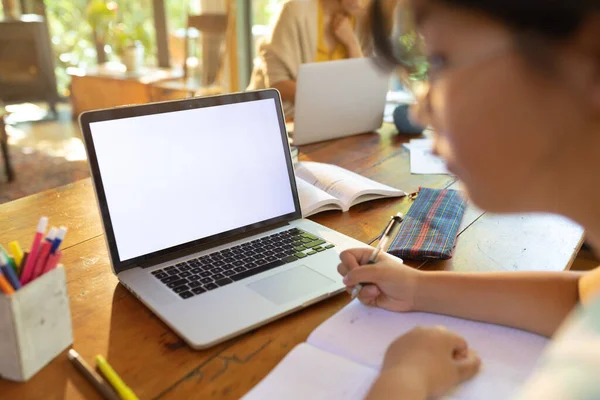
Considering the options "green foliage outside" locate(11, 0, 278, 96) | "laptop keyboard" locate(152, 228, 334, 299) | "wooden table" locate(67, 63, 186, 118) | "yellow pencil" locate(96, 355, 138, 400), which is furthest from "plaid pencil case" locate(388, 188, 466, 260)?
"green foliage outside" locate(11, 0, 278, 96)

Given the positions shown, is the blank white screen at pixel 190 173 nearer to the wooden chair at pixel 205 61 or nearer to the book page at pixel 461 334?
the book page at pixel 461 334

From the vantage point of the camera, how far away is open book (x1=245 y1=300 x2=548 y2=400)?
0.55 meters

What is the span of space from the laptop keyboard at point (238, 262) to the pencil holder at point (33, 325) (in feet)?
0.55

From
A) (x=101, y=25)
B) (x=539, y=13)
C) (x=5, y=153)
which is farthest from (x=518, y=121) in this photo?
(x=101, y=25)

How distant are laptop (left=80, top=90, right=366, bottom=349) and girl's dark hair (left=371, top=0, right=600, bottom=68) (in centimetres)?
45

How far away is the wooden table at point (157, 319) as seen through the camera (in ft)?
1.88

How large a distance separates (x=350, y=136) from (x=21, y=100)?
4.18 metres

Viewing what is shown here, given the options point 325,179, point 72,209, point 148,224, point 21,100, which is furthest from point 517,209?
point 21,100

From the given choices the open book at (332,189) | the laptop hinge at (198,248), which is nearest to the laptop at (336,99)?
the open book at (332,189)

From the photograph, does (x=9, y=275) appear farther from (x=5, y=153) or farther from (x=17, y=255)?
(x=5, y=153)

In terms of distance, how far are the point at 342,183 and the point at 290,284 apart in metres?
0.42

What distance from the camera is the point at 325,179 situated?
115 centimetres

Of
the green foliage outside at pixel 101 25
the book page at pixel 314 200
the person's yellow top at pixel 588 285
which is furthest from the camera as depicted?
the green foliage outside at pixel 101 25

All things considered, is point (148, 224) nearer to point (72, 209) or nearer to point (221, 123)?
point (221, 123)
